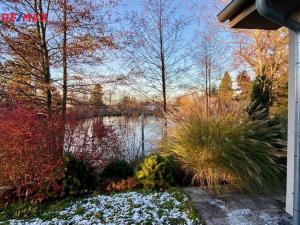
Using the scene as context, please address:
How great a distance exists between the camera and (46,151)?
3404mm

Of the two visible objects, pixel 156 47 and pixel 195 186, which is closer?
pixel 195 186

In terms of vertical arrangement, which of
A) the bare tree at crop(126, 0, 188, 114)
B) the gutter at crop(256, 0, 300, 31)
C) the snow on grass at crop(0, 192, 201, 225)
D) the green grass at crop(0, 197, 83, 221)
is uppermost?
the bare tree at crop(126, 0, 188, 114)

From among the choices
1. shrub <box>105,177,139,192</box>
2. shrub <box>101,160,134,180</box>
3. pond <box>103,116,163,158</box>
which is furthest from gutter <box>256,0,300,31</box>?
pond <box>103,116,163,158</box>

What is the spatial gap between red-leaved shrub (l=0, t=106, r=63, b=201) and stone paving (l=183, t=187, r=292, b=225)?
2003 millimetres

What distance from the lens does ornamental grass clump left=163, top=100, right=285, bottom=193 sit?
11.4ft

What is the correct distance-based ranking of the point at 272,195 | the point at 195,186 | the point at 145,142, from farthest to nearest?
the point at 145,142 < the point at 195,186 < the point at 272,195

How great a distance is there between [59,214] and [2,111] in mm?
1699

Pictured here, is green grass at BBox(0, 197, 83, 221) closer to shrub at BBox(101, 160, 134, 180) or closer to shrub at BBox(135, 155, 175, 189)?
shrub at BBox(101, 160, 134, 180)

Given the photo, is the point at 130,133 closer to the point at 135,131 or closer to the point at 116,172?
the point at 135,131

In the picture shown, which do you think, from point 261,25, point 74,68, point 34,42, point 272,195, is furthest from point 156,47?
point 272,195

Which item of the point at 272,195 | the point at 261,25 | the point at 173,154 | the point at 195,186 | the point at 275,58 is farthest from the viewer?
the point at 275,58

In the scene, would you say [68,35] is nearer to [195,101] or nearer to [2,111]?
[2,111]

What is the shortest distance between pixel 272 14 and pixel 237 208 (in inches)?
87.2

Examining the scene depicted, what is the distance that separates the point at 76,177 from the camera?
138 inches
